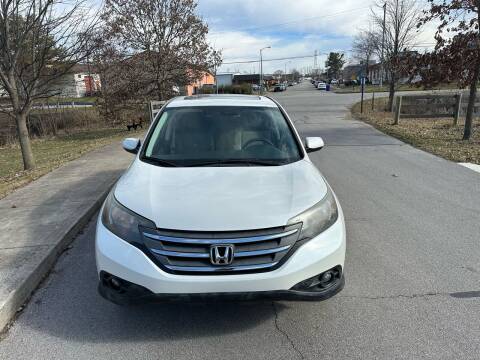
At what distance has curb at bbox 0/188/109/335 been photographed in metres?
3.27

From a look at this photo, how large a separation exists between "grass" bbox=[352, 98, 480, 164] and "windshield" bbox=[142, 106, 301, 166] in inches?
274

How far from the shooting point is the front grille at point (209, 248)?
8.99 ft

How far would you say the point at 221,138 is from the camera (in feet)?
13.7

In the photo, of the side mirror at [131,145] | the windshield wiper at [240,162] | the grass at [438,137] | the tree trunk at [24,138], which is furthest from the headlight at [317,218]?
the tree trunk at [24,138]

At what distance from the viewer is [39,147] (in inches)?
683

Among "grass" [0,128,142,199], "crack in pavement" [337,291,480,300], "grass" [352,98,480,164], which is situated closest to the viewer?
"crack in pavement" [337,291,480,300]

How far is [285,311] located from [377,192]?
418cm

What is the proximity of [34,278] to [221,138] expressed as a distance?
2192 mm

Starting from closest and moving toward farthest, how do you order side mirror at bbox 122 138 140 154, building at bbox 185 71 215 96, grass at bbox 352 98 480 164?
1. side mirror at bbox 122 138 140 154
2. grass at bbox 352 98 480 164
3. building at bbox 185 71 215 96

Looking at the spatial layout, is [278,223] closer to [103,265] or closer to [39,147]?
[103,265]

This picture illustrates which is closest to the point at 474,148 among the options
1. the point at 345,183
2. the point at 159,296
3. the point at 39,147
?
the point at 345,183

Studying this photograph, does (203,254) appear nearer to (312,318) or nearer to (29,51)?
(312,318)

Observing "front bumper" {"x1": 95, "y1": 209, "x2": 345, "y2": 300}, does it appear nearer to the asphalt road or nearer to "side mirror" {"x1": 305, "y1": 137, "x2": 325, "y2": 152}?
the asphalt road

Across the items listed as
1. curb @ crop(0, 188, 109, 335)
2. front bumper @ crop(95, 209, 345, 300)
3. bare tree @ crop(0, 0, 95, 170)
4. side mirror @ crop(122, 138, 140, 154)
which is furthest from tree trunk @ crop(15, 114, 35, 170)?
front bumper @ crop(95, 209, 345, 300)
